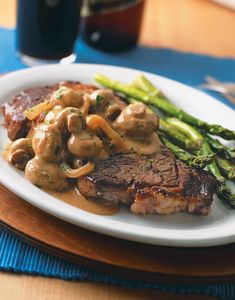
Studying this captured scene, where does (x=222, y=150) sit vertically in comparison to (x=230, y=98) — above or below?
above

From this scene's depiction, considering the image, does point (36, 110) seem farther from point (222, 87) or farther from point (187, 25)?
point (187, 25)

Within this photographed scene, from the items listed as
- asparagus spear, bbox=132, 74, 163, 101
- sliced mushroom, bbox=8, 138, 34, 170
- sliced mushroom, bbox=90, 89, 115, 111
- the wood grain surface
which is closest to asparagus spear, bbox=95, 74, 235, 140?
asparagus spear, bbox=132, 74, 163, 101

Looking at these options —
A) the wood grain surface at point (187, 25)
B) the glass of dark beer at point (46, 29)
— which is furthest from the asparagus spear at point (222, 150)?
the wood grain surface at point (187, 25)

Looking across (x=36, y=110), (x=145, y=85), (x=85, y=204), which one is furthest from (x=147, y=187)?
(x=145, y=85)

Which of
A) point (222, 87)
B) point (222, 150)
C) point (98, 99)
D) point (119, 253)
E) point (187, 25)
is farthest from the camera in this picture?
point (187, 25)

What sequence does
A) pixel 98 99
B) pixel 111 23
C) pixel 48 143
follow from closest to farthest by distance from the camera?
pixel 48 143, pixel 98 99, pixel 111 23

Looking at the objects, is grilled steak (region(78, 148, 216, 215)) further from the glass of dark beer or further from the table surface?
the table surface

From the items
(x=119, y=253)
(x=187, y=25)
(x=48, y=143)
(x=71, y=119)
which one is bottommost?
(x=187, y=25)

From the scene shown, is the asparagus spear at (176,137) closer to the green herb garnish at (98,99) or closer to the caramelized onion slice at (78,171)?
the green herb garnish at (98,99)
